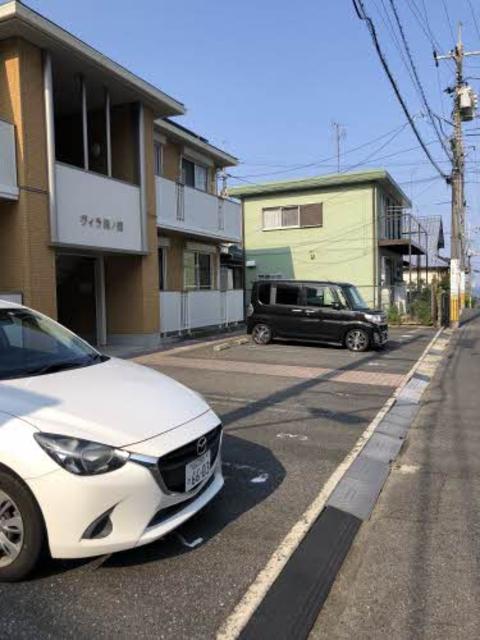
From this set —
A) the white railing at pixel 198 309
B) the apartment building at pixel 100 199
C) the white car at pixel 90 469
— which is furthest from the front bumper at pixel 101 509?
the white railing at pixel 198 309

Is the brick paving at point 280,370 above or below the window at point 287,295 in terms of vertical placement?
below

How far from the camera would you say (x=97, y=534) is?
3.05 meters

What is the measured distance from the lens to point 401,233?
29.0m

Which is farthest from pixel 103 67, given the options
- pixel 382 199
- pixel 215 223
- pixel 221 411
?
pixel 382 199

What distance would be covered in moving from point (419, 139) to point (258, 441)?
13978mm

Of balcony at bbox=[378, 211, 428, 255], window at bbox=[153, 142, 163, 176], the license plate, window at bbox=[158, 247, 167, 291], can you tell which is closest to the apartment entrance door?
window at bbox=[158, 247, 167, 291]

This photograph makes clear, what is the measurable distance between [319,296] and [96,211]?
636 centimetres

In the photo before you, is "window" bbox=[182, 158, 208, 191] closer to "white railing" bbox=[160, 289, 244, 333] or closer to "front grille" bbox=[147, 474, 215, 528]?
"white railing" bbox=[160, 289, 244, 333]

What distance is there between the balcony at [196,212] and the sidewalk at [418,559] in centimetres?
1091

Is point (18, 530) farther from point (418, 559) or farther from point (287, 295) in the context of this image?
point (287, 295)

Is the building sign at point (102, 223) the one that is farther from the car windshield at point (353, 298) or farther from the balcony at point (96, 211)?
the car windshield at point (353, 298)

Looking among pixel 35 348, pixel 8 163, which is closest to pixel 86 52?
pixel 8 163

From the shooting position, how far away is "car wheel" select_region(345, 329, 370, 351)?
14422mm

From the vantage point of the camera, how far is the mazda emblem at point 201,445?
3557mm
